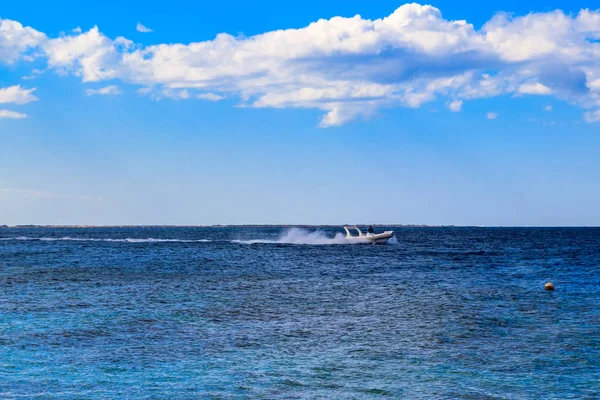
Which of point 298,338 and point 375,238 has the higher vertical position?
point 375,238

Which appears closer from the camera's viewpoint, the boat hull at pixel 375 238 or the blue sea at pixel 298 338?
the blue sea at pixel 298 338

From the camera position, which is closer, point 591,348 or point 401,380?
point 401,380

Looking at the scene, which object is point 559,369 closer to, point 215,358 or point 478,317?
point 478,317

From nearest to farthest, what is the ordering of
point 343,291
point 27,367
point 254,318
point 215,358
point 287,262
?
point 27,367 → point 215,358 → point 254,318 → point 343,291 → point 287,262

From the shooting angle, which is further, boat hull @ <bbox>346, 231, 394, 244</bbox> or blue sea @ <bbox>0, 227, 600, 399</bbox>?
boat hull @ <bbox>346, 231, 394, 244</bbox>

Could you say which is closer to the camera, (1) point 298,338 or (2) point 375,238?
(1) point 298,338

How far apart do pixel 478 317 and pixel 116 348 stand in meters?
18.6

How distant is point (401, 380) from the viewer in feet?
65.9

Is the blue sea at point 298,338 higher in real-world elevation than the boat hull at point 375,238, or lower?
lower

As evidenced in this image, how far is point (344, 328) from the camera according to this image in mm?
28719

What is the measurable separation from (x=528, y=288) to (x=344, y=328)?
22618 mm

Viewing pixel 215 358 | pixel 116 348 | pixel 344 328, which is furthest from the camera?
pixel 344 328

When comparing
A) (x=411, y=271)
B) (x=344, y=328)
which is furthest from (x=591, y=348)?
(x=411, y=271)

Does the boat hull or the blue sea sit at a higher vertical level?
the boat hull
